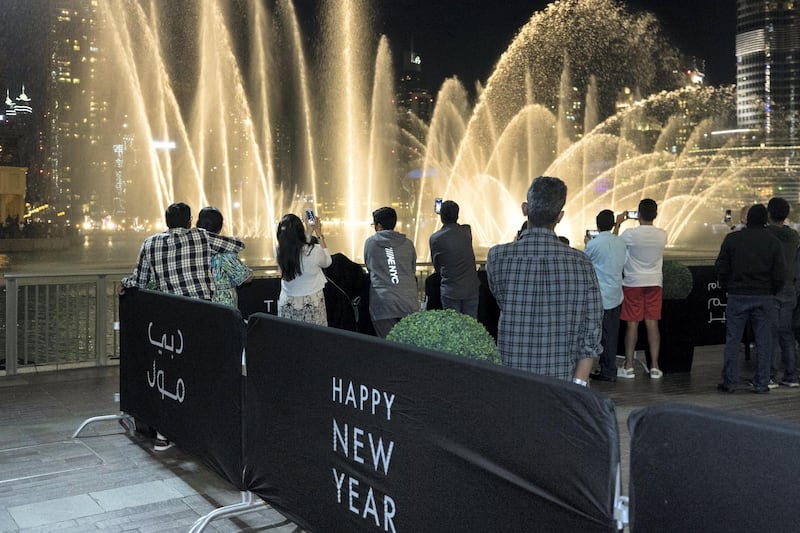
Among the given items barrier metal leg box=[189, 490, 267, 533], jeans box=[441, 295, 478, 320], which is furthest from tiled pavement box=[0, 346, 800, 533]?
jeans box=[441, 295, 478, 320]

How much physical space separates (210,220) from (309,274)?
3.28 ft

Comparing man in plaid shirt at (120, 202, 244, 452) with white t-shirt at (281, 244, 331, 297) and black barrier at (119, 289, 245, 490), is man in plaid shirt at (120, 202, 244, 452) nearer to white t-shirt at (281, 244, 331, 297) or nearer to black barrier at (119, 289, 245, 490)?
black barrier at (119, 289, 245, 490)

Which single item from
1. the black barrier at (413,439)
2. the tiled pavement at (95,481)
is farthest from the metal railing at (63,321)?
the black barrier at (413,439)

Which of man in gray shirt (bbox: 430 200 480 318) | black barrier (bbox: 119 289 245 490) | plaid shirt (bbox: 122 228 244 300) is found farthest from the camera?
man in gray shirt (bbox: 430 200 480 318)

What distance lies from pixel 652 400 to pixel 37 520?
601 cm

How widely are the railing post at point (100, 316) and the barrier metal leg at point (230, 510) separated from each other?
5.78 m

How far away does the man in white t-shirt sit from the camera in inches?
375

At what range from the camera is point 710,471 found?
6.83 feet

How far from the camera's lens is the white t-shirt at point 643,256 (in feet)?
31.2

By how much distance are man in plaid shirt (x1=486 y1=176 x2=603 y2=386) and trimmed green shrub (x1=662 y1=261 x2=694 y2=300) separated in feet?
20.6

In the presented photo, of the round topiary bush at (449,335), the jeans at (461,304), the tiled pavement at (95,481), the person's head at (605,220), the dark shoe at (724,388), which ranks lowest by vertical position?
the tiled pavement at (95,481)

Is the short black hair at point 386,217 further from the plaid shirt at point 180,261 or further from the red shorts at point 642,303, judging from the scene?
the red shorts at point 642,303

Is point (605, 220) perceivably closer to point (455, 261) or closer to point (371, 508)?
A: point (455, 261)

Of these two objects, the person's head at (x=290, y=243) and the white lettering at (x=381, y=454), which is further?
the person's head at (x=290, y=243)
